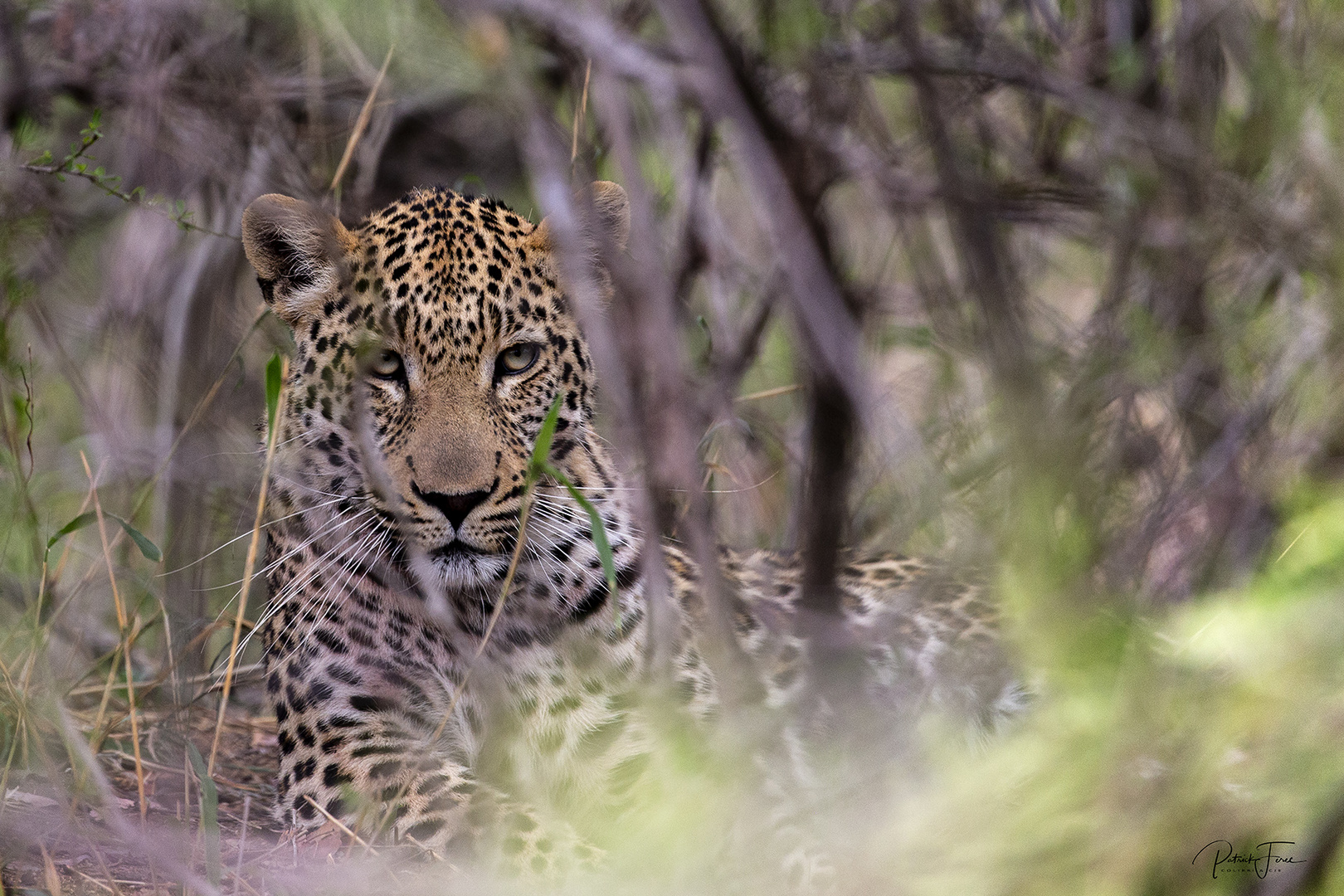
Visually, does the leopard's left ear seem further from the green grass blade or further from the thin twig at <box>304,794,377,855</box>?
the thin twig at <box>304,794,377,855</box>

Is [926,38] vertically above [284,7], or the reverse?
[926,38]

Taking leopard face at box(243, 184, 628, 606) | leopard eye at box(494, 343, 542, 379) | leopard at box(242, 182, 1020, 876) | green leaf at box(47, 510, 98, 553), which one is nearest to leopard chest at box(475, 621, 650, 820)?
leopard at box(242, 182, 1020, 876)

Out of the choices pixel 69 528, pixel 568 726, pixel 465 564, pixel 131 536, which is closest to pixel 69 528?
pixel 69 528

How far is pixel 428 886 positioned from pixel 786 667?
2.43m

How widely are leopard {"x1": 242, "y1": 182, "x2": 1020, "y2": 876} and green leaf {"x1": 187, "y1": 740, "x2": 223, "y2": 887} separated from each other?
0.60 meters

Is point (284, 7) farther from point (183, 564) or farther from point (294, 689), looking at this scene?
point (294, 689)

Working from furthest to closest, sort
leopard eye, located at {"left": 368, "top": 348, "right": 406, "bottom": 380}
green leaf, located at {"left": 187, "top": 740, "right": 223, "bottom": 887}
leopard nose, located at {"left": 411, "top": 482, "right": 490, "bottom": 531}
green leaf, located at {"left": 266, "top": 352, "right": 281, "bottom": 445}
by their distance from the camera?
leopard eye, located at {"left": 368, "top": 348, "right": 406, "bottom": 380}, leopard nose, located at {"left": 411, "top": 482, "right": 490, "bottom": 531}, green leaf, located at {"left": 266, "top": 352, "right": 281, "bottom": 445}, green leaf, located at {"left": 187, "top": 740, "right": 223, "bottom": 887}

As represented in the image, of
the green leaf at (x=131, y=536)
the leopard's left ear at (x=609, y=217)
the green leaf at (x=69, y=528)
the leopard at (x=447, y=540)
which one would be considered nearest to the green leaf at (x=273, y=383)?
the leopard at (x=447, y=540)

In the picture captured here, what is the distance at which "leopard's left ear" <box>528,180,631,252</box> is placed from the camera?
3.92 m

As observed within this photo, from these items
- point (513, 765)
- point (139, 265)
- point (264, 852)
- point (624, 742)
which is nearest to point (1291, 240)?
point (624, 742)

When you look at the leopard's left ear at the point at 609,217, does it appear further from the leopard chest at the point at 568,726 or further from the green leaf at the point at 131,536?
the green leaf at the point at 131,536

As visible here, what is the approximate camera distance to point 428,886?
2727 millimetres

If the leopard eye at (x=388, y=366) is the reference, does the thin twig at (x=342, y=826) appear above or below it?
below

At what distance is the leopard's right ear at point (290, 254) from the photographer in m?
3.92
